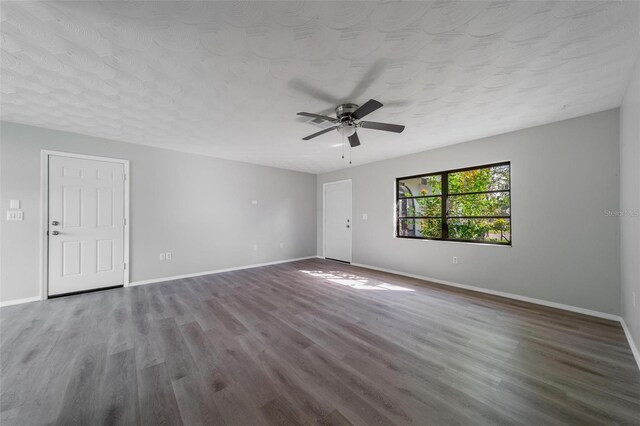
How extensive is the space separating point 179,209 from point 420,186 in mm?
4832

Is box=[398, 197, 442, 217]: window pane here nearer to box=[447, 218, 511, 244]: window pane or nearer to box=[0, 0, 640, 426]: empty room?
box=[0, 0, 640, 426]: empty room

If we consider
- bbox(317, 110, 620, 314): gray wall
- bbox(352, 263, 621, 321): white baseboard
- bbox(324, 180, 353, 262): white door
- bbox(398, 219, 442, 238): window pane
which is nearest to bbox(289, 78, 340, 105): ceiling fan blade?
bbox(317, 110, 620, 314): gray wall

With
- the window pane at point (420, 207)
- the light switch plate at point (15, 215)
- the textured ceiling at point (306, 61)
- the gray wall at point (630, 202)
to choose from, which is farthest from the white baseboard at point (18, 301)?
the gray wall at point (630, 202)

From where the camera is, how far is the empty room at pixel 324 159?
1.47 m

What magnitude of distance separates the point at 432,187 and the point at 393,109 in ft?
7.57

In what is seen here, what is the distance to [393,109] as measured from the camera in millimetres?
2645

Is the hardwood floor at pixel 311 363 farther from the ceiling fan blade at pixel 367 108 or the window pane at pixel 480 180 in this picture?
the ceiling fan blade at pixel 367 108

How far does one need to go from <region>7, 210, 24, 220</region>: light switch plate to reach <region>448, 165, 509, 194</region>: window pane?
6636 mm

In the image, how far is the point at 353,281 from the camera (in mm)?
4160

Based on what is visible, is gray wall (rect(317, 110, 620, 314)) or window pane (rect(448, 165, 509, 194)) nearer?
gray wall (rect(317, 110, 620, 314))

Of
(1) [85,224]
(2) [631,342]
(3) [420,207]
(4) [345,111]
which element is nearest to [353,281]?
(3) [420,207]

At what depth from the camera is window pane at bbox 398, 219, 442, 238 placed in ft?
14.1

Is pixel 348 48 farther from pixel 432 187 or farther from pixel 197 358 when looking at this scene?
pixel 432 187

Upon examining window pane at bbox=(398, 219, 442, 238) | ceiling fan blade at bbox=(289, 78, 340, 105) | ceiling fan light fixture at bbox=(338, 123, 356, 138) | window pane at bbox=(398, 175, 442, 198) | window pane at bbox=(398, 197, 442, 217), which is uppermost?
ceiling fan blade at bbox=(289, 78, 340, 105)
